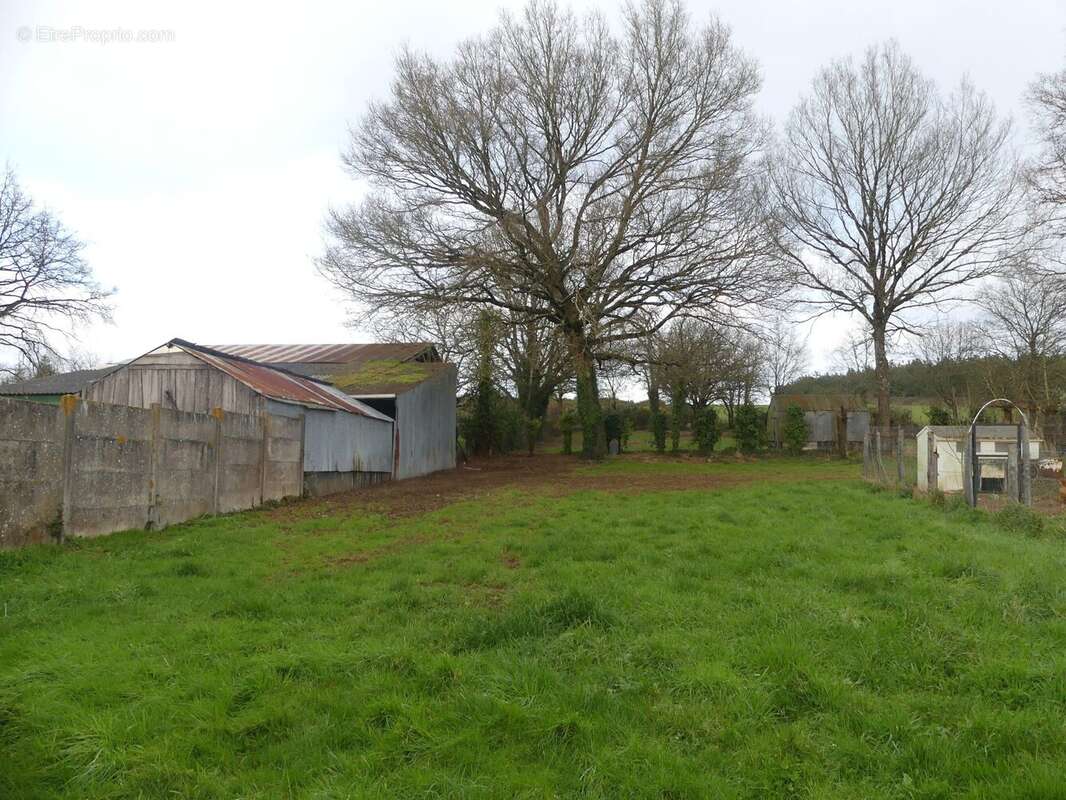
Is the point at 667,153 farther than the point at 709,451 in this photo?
No

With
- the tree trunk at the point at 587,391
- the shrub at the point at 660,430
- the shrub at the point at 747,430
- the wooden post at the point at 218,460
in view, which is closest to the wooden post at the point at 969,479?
the wooden post at the point at 218,460

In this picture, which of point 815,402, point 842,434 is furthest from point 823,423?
point 842,434

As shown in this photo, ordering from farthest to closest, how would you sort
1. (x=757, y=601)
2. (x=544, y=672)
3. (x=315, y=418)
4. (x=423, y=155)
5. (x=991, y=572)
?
1. (x=423, y=155)
2. (x=315, y=418)
3. (x=991, y=572)
4. (x=757, y=601)
5. (x=544, y=672)

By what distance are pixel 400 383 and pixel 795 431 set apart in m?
18.3

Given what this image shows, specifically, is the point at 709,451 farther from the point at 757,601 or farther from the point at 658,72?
the point at 757,601

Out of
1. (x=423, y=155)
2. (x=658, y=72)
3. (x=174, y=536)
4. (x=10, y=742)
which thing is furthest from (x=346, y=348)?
(x=10, y=742)

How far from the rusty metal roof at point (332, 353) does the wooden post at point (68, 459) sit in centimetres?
1684

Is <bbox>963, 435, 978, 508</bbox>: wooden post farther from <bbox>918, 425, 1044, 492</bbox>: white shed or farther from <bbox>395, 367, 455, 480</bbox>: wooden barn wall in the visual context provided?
<bbox>395, 367, 455, 480</bbox>: wooden barn wall

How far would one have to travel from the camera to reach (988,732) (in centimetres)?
330

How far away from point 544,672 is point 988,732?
2177mm

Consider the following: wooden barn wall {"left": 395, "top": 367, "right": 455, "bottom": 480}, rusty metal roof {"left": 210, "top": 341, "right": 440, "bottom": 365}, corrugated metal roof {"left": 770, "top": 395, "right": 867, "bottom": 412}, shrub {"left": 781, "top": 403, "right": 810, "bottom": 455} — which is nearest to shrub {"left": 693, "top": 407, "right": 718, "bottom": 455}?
shrub {"left": 781, "top": 403, "right": 810, "bottom": 455}

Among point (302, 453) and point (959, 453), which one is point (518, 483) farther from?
point (959, 453)

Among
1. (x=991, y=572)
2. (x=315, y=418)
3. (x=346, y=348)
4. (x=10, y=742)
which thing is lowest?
(x=10, y=742)

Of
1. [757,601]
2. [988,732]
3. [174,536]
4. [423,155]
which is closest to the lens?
[988,732]
